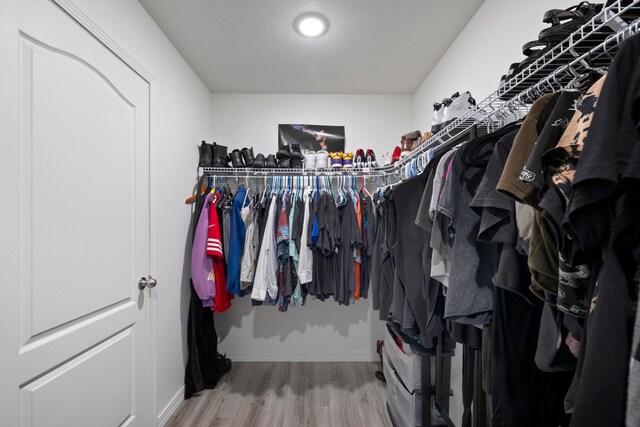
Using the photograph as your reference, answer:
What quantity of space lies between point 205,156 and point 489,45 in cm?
211

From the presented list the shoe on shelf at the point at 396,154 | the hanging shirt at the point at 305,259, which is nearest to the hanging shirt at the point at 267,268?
the hanging shirt at the point at 305,259

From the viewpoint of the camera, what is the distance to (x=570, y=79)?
27.6 inches

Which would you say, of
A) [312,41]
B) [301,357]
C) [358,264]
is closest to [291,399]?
[301,357]

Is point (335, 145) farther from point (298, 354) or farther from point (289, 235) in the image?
point (298, 354)

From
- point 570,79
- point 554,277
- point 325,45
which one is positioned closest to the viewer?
point 554,277

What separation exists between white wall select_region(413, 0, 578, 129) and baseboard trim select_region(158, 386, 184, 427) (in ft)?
9.16

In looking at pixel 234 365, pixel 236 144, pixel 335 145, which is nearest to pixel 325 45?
pixel 335 145

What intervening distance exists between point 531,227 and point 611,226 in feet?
0.57

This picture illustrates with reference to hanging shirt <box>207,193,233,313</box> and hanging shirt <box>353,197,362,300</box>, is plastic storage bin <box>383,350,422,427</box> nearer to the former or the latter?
hanging shirt <box>353,197,362,300</box>

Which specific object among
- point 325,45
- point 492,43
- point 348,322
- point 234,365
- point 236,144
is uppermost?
point 325,45

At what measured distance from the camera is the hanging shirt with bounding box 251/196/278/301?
1909mm

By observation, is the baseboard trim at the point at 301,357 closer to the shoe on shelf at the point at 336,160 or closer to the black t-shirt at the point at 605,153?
the shoe on shelf at the point at 336,160

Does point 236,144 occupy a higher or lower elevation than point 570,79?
higher

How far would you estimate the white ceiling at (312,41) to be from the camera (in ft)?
4.99
